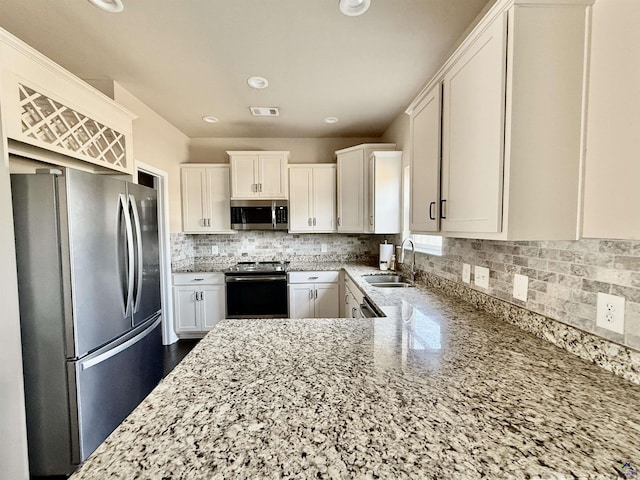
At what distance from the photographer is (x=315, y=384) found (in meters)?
0.77

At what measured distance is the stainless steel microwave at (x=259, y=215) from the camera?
11.4ft

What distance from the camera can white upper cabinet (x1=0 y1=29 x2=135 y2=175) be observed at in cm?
130

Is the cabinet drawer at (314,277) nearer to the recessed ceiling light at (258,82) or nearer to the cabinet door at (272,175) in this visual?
the cabinet door at (272,175)

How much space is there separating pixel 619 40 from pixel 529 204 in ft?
1.64

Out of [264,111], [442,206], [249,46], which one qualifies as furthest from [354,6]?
[264,111]

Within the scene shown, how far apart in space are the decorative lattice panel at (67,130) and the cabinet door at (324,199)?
211cm

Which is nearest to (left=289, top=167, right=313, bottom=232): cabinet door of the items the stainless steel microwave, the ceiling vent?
the stainless steel microwave

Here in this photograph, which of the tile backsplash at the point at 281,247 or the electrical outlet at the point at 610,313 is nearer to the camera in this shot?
the electrical outlet at the point at 610,313

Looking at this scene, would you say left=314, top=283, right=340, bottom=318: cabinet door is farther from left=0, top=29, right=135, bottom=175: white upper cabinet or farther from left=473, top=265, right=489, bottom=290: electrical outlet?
left=0, top=29, right=135, bottom=175: white upper cabinet

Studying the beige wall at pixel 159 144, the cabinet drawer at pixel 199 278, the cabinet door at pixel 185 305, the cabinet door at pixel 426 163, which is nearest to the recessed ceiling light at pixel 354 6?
the cabinet door at pixel 426 163

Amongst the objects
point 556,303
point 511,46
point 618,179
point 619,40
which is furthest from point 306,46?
point 556,303

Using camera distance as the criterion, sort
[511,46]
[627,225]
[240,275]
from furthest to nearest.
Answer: [240,275] → [511,46] → [627,225]

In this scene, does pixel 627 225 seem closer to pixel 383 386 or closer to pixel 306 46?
pixel 383 386

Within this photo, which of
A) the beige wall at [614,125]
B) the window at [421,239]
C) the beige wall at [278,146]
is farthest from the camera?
the beige wall at [278,146]
